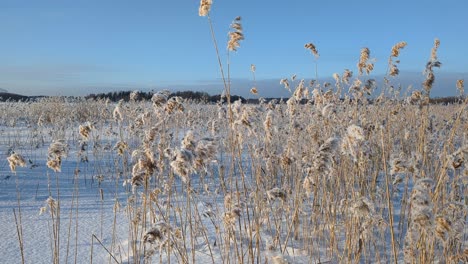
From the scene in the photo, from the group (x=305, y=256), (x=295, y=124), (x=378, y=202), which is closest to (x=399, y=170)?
(x=305, y=256)

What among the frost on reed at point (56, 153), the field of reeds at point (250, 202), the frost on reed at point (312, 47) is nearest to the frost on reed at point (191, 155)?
the field of reeds at point (250, 202)

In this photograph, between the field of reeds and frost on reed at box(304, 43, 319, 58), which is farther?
frost on reed at box(304, 43, 319, 58)

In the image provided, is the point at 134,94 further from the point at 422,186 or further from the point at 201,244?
the point at 422,186

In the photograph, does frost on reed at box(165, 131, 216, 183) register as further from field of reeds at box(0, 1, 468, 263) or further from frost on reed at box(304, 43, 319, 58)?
frost on reed at box(304, 43, 319, 58)

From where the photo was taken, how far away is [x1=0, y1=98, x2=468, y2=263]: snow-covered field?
183 centimetres

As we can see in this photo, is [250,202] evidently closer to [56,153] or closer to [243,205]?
[243,205]

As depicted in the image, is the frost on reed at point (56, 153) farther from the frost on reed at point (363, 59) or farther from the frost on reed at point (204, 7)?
the frost on reed at point (363, 59)

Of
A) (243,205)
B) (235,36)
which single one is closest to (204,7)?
(235,36)

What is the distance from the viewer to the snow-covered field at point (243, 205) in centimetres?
183

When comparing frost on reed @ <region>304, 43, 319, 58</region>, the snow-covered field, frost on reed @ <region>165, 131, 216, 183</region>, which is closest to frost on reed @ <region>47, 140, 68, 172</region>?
the snow-covered field

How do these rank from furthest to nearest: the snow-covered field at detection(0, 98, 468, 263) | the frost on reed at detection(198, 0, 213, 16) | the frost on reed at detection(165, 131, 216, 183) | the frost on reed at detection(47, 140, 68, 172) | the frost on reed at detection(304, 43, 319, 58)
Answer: the frost on reed at detection(304, 43, 319, 58) → the frost on reed at detection(47, 140, 68, 172) → the frost on reed at detection(198, 0, 213, 16) → the snow-covered field at detection(0, 98, 468, 263) → the frost on reed at detection(165, 131, 216, 183)

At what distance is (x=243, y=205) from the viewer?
2.71m

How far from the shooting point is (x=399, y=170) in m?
1.98

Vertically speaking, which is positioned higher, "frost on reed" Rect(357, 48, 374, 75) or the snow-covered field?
"frost on reed" Rect(357, 48, 374, 75)
